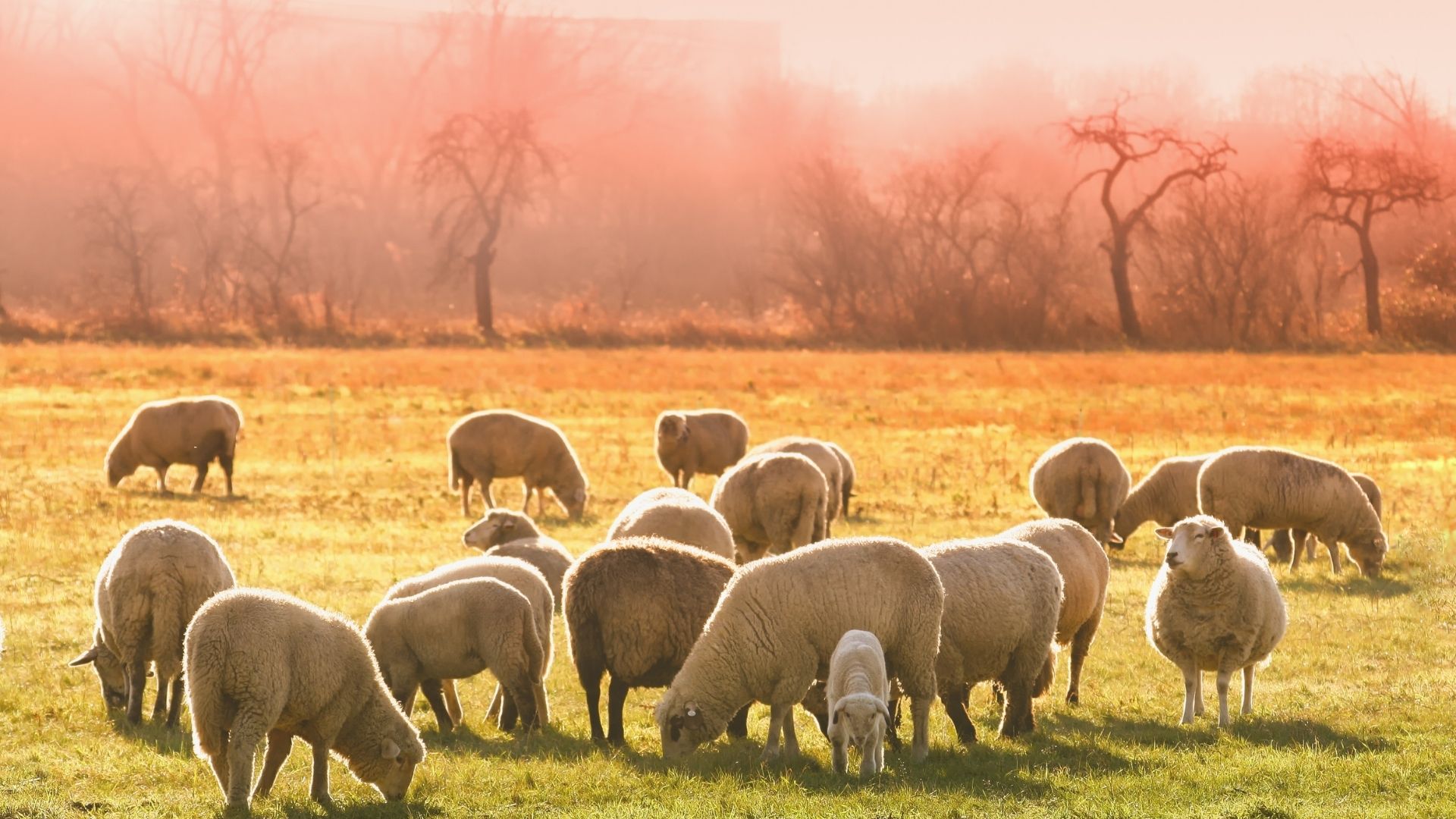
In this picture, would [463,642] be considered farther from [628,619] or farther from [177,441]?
[177,441]

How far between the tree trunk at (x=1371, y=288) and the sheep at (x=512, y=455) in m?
46.5

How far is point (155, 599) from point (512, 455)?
12.0 metres

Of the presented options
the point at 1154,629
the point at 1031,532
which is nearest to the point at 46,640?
the point at 1031,532

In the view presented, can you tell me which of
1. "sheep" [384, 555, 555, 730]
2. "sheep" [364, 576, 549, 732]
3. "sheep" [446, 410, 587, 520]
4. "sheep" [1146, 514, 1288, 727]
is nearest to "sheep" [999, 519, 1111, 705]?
"sheep" [1146, 514, 1288, 727]

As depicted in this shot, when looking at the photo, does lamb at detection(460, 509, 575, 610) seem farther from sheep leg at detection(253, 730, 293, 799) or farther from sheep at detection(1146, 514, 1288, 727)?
sheep at detection(1146, 514, 1288, 727)

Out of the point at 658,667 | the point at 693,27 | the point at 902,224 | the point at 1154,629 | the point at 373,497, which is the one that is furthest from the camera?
the point at 693,27

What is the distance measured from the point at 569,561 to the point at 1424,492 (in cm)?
1510

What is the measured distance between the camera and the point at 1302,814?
27.4 ft

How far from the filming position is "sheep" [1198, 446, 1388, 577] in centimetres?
1691

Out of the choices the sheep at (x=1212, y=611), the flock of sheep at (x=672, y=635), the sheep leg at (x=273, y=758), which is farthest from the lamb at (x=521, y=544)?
the sheep at (x=1212, y=611)

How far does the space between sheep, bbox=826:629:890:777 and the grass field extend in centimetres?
20

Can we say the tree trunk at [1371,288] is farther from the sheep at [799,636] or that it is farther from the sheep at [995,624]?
the sheep at [799,636]

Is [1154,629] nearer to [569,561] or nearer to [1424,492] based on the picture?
[569,561]

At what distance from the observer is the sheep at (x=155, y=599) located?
10.8 meters
